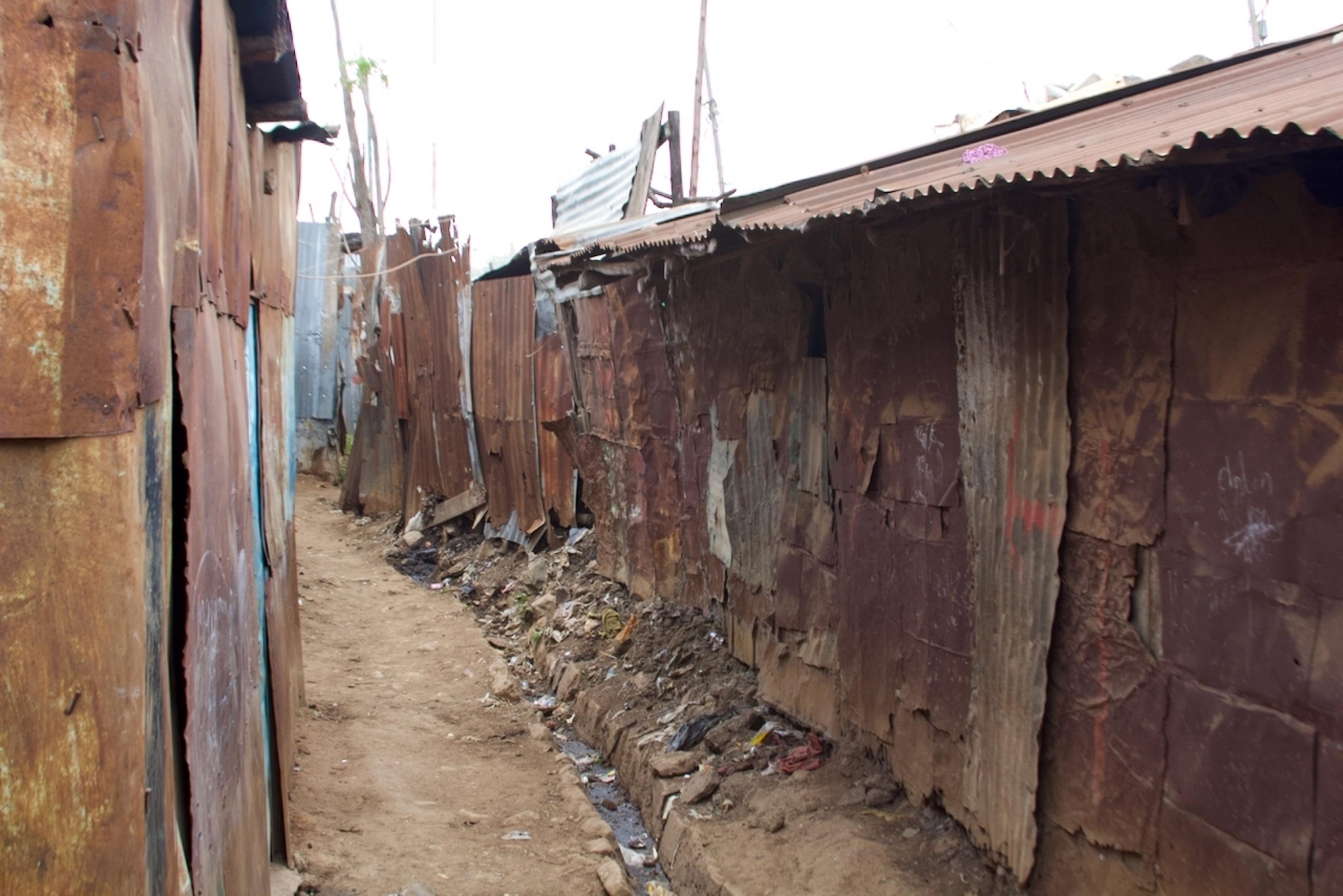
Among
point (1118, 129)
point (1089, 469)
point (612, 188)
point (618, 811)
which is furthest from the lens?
point (612, 188)

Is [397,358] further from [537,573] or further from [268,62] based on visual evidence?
[268,62]

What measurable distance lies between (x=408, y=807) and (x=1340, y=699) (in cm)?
426

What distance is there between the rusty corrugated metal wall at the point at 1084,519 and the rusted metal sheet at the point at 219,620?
237 cm

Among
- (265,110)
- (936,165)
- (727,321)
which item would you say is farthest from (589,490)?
(936,165)

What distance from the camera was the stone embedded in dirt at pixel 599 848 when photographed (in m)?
4.76

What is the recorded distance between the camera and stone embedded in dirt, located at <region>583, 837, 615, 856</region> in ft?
15.6

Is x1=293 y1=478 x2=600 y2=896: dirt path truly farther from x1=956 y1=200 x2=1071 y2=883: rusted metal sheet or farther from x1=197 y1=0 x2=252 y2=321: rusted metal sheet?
x1=197 y1=0 x2=252 y2=321: rusted metal sheet

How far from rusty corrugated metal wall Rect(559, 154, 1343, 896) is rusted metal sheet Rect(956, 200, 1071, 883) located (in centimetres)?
1

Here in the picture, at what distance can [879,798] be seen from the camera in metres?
4.35

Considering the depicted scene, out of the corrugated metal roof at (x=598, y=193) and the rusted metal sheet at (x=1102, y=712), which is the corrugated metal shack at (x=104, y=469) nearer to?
the rusted metal sheet at (x=1102, y=712)

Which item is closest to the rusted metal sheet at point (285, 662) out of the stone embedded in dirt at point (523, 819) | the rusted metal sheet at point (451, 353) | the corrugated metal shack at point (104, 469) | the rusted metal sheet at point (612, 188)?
the stone embedded in dirt at point (523, 819)

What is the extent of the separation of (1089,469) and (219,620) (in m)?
2.57

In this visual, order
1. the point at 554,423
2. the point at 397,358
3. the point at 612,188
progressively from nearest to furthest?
the point at 554,423 → the point at 612,188 → the point at 397,358

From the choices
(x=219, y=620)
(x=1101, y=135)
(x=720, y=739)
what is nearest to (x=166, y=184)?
(x=219, y=620)
